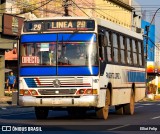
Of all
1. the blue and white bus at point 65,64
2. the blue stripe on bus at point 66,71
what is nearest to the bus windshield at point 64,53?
the blue and white bus at point 65,64

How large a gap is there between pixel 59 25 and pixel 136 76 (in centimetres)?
633

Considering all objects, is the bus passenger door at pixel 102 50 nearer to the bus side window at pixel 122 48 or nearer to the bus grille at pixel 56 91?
the bus grille at pixel 56 91

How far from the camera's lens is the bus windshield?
1970 cm

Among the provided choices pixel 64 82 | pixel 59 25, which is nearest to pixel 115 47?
pixel 59 25

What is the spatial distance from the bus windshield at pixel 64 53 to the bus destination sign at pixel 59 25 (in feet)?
1.27

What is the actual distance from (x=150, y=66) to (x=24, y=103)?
57505 millimetres

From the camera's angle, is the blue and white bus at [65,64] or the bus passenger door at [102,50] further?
the bus passenger door at [102,50]

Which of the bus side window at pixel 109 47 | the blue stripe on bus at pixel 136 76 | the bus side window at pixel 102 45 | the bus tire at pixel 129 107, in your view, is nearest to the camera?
the bus side window at pixel 102 45

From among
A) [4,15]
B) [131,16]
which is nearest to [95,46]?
[4,15]

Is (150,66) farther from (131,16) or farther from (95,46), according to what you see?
(95,46)

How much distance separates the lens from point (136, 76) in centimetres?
2553

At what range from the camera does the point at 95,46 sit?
1981 centimetres

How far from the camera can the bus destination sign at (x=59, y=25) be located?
20.1 m

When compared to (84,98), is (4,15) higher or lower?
higher
